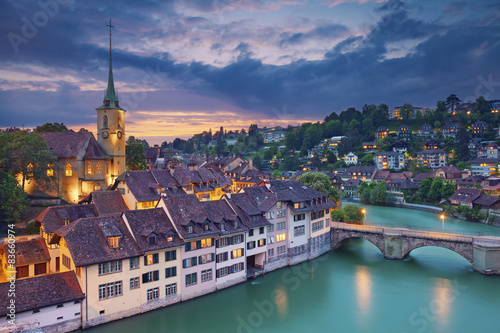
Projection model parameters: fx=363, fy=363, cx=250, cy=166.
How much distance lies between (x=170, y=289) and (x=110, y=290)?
5.29 meters

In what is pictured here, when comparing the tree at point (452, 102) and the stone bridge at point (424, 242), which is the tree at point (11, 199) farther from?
the tree at point (452, 102)

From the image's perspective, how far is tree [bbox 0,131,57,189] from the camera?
139 ft

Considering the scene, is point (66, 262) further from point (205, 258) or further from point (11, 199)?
point (11, 199)

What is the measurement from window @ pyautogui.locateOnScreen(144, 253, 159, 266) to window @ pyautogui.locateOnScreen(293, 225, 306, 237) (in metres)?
18.8

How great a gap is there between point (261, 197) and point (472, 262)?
24.7 meters

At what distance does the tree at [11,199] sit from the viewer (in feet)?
127

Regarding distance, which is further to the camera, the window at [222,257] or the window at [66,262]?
the window at [222,257]

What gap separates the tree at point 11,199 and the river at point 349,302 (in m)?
19.9

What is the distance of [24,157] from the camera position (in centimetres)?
4322

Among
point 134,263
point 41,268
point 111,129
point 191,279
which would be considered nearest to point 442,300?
point 191,279

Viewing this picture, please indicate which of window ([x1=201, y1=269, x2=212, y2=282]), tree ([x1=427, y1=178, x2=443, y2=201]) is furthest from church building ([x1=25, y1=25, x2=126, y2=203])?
tree ([x1=427, y1=178, x2=443, y2=201])

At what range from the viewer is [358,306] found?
109 ft

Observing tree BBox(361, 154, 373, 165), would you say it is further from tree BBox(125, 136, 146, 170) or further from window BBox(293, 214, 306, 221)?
window BBox(293, 214, 306, 221)

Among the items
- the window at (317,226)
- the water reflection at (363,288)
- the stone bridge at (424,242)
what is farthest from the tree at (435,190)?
the water reflection at (363,288)
